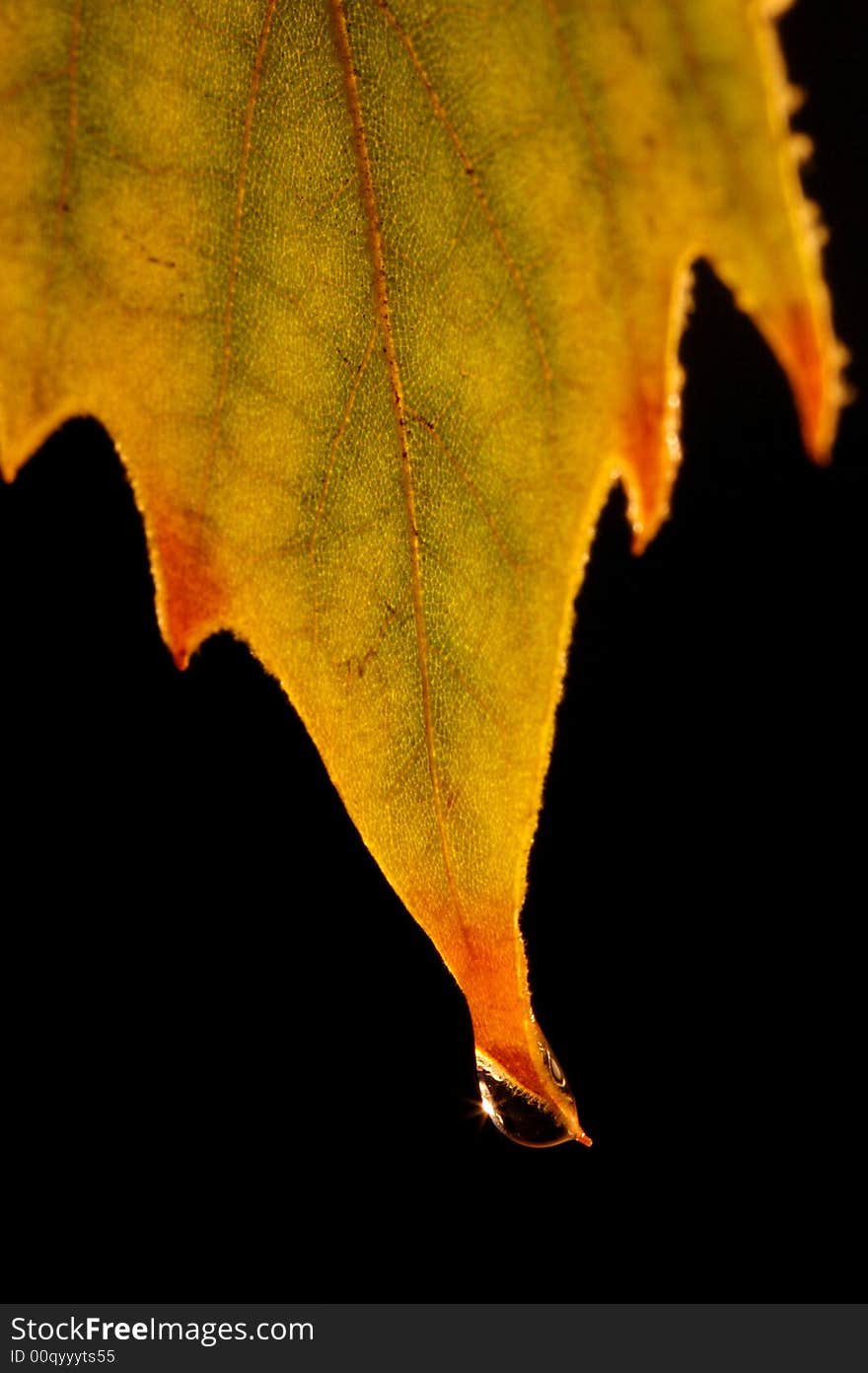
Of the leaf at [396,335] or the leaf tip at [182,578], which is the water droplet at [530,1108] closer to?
the leaf at [396,335]

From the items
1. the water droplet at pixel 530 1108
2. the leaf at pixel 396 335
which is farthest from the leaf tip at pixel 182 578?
the water droplet at pixel 530 1108

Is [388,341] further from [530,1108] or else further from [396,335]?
[530,1108]

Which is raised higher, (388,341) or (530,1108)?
(388,341)

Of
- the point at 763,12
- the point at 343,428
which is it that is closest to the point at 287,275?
the point at 343,428

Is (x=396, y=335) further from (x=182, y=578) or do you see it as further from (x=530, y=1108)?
(x=530, y=1108)

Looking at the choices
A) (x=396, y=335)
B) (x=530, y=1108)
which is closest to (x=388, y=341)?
(x=396, y=335)

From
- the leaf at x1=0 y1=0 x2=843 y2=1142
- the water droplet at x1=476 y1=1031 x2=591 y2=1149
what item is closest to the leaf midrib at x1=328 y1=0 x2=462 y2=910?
the leaf at x1=0 y1=0 x2=843 y2=1142

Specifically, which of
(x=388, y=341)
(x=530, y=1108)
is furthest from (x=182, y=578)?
(x=530, y=1108)

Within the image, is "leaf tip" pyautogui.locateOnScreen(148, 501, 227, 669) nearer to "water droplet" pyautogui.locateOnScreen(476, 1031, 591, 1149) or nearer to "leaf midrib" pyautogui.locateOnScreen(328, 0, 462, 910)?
"leaf midrib" pyautogui.locateOnScreen(328, 0, 462, 910)
